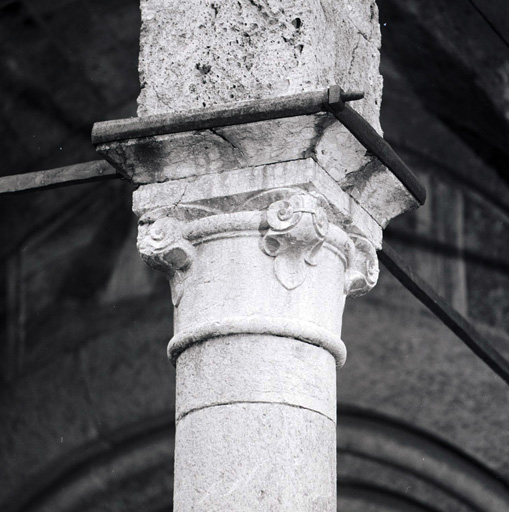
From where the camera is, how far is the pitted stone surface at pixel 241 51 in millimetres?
3170

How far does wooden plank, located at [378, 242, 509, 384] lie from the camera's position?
12.4ft

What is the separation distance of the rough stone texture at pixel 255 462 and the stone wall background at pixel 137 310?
3.09m

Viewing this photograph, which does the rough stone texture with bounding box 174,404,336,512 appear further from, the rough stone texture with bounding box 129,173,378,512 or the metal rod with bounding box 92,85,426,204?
the metal rod with bounding box 92,85,426,204

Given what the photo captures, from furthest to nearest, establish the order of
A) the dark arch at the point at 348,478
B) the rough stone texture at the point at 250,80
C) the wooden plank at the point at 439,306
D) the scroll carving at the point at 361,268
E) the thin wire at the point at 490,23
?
the dark arch at the point at 348,478
the thin wire at the point at 490,23
the wooden plank at the point at 439,306
the scroll carving at the point at 361,268
the rough stone texture at the point at 250,80

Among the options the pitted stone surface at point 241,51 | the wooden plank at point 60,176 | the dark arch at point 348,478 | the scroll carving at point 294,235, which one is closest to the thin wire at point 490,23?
the dark arch at point 348,478

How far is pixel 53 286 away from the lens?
21.2 feet

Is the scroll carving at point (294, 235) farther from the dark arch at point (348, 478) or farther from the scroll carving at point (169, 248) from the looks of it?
the dark arch at point (348, 478)

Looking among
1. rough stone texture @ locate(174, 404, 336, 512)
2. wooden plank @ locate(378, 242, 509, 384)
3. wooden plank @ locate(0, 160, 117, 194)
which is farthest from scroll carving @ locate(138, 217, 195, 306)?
wooden plank @ locate(378, 242, 509, 384)

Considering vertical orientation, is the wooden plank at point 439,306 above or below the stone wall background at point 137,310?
below

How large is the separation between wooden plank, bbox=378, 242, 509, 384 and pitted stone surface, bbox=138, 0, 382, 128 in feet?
1.65

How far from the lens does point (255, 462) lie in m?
2.86

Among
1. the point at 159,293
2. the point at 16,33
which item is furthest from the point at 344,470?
the point at 16,33

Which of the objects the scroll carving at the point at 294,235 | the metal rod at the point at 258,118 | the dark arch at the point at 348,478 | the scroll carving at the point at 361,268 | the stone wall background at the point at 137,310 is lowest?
the scroll carving at the point at 294,235

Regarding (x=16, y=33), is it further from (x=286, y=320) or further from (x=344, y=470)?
(x=286, y=320)
